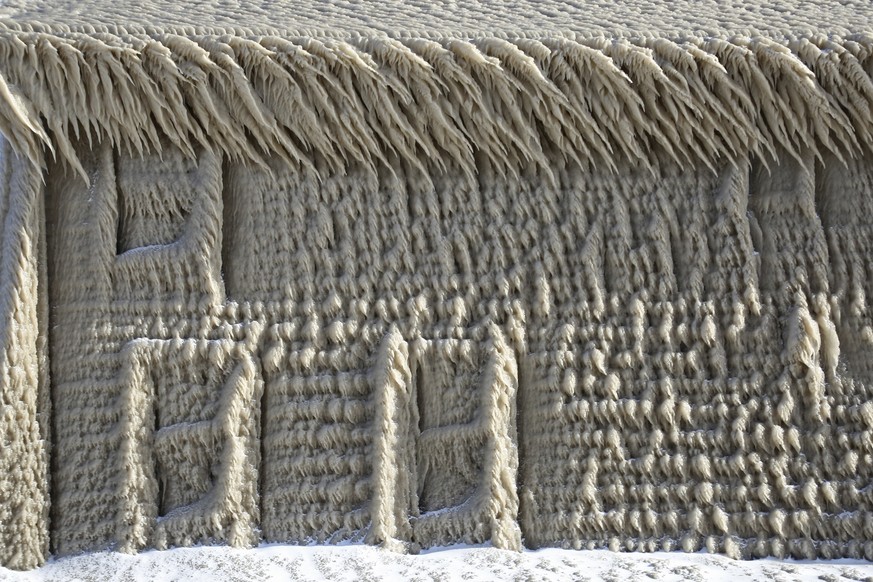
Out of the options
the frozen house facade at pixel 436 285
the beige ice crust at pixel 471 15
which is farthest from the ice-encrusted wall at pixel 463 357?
the beige ice crust at pixel 471 15

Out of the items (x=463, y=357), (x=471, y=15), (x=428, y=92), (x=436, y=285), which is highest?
(x=471, y=15)

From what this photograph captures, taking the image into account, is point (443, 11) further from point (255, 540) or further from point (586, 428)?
Result: point (255, 540)

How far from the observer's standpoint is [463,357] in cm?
227

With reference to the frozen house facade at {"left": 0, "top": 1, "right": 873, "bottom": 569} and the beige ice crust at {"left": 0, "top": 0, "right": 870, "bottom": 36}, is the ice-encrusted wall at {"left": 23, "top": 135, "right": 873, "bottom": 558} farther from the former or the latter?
the beige ice crust at {"left": 0, "top": 0, "right": 870, "bottom": 36}

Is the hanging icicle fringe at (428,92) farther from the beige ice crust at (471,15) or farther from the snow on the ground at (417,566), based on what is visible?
the snow on the ground at (417,566)

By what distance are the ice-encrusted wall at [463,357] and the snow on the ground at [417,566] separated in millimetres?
42

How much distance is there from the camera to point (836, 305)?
2250 mm

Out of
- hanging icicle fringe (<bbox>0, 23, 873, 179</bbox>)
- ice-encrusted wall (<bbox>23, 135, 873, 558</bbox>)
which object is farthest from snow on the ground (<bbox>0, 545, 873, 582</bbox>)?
hanging icicle fringe (<bbox>0, 23, 873, 179</bbox>)

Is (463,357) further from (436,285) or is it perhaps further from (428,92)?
(428,92)

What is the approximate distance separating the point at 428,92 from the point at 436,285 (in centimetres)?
44

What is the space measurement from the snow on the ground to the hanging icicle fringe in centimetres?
89

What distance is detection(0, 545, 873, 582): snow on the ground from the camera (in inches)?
82.0

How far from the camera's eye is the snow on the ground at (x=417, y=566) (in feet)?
6.84

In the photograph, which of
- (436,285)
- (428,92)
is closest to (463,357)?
(436,285)
